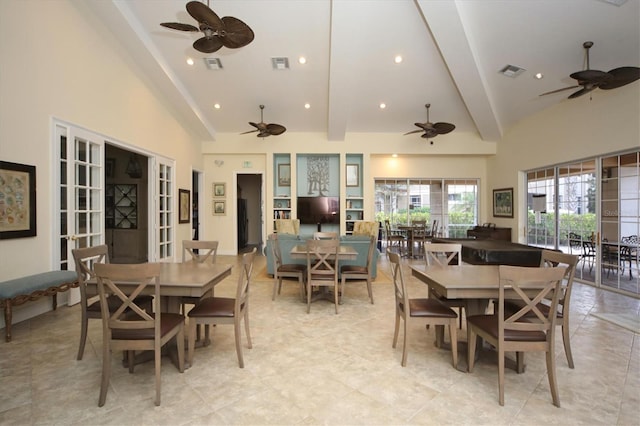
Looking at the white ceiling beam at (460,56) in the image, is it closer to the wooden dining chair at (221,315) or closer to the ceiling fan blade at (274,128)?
the ceiling fan blade at (274,128)

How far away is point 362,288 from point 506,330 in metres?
3.12

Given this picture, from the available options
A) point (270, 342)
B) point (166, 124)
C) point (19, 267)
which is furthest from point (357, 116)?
point (19, 267)

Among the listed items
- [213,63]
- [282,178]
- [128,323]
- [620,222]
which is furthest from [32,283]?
[620,222]

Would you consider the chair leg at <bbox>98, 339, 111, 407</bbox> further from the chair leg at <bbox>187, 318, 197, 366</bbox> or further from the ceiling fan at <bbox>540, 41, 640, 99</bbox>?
the ceiling fan at <bbox>540, 41, 640, 99</bbox>

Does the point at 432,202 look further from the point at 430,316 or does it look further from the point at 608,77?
the point at 430,316

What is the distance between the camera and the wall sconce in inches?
297

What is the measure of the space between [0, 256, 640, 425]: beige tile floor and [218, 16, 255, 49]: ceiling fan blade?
353cm

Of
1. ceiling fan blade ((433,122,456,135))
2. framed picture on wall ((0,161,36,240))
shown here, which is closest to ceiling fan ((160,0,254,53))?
framed picture on wall ((0,161,36,240))

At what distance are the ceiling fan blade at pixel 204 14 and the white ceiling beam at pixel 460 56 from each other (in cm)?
309

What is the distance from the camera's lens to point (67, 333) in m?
3.32

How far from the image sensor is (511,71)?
19.2ft

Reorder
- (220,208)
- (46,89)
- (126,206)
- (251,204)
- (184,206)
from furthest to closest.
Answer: (251,204) < (220,208) < (184,206) < (126,206) < (46,89)

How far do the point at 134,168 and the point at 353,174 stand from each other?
584cm

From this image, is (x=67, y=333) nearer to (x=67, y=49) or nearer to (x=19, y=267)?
(x=19, y=267)
